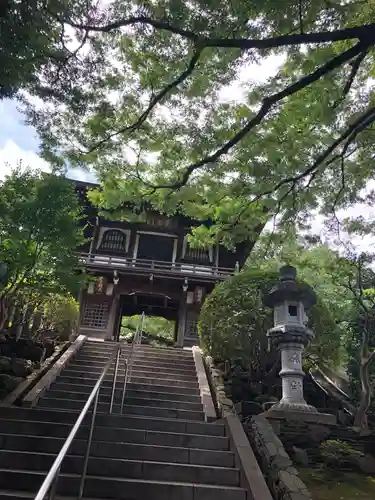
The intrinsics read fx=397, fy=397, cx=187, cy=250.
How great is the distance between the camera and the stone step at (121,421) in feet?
19.4

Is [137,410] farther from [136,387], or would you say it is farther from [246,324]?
[246,324]

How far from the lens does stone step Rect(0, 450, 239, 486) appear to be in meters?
4.64

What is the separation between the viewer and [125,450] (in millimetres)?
5117

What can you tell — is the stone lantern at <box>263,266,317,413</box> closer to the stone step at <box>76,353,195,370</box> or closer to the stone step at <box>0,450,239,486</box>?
the stone step at <box>0,450,239,486</box>

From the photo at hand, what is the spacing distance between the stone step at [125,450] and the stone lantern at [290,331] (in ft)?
6.00

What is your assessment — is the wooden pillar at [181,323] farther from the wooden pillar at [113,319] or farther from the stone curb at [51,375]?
the stone curb at [51,375]

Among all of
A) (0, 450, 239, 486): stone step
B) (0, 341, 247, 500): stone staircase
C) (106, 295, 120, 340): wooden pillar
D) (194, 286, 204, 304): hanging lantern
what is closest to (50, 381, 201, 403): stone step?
(0, 341, 247, 500): stone staircase

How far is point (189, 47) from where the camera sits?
545 centimetres

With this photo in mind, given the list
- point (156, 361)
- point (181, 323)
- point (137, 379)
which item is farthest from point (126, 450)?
point (181, 323)

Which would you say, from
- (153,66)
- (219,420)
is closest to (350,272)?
(219,420)

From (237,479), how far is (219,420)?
5.44 ft

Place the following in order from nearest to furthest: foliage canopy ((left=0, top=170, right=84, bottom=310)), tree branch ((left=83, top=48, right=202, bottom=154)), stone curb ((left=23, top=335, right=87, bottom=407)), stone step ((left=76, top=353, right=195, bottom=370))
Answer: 1. tree branch ((left=83, top=48, right=202, bottom=154))
2. stone curb ((left=23, top=335, right=87, bottom=407))
3. foliage canopy ((left=0, top=170, right=84, bottom=310))
4. stone step ((left=76, top=353, right=195, bottom=370))

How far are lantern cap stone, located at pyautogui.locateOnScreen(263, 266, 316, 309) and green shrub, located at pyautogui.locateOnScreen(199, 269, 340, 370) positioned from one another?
147cm

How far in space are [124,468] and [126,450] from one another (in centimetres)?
43
